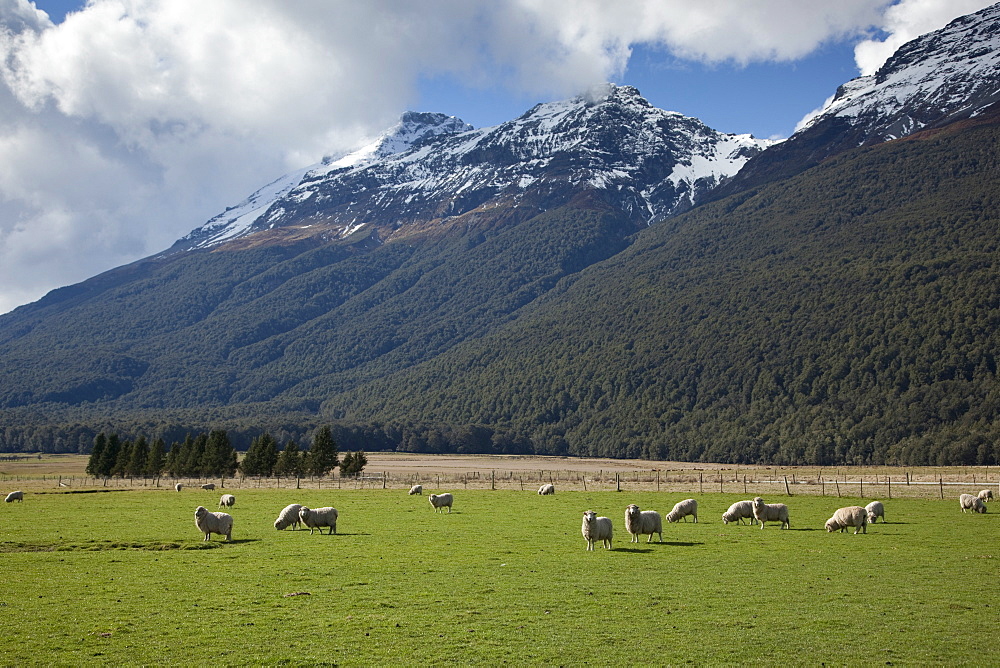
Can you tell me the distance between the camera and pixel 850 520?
31.8m

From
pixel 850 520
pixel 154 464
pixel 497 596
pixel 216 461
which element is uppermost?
pixel 216 461

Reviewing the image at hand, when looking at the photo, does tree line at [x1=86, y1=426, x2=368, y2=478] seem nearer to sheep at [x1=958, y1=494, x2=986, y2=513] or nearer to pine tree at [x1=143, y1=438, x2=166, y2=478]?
pine tree at [x1=143, y1=438, x2=166, y2=478]

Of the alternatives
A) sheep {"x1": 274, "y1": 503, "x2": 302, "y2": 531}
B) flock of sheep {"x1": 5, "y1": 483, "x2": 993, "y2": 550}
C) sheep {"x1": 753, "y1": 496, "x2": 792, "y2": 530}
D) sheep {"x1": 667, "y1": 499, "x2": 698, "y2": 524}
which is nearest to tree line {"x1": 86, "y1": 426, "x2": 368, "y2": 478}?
sheep {"x1": 274, "y1": 503, "x2": 302, "y2": 531}

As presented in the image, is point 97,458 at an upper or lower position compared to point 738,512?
upper

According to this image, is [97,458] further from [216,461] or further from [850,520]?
[850,520]

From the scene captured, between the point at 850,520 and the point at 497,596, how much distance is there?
19.3 meters

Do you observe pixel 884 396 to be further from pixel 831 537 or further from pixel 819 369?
pixel 831 537

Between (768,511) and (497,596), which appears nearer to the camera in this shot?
(497,596)

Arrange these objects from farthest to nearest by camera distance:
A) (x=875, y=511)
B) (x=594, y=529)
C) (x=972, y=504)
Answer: (x=972, y=504), (x=875, y=511), (x=594, y=529)

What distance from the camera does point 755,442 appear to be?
148 m

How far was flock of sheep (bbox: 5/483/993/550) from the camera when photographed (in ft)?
90.7

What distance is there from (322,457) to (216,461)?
463 inches

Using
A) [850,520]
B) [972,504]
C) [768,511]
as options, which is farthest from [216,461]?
[972,504]

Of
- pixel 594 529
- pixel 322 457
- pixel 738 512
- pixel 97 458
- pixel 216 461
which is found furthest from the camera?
pixel 97 458
